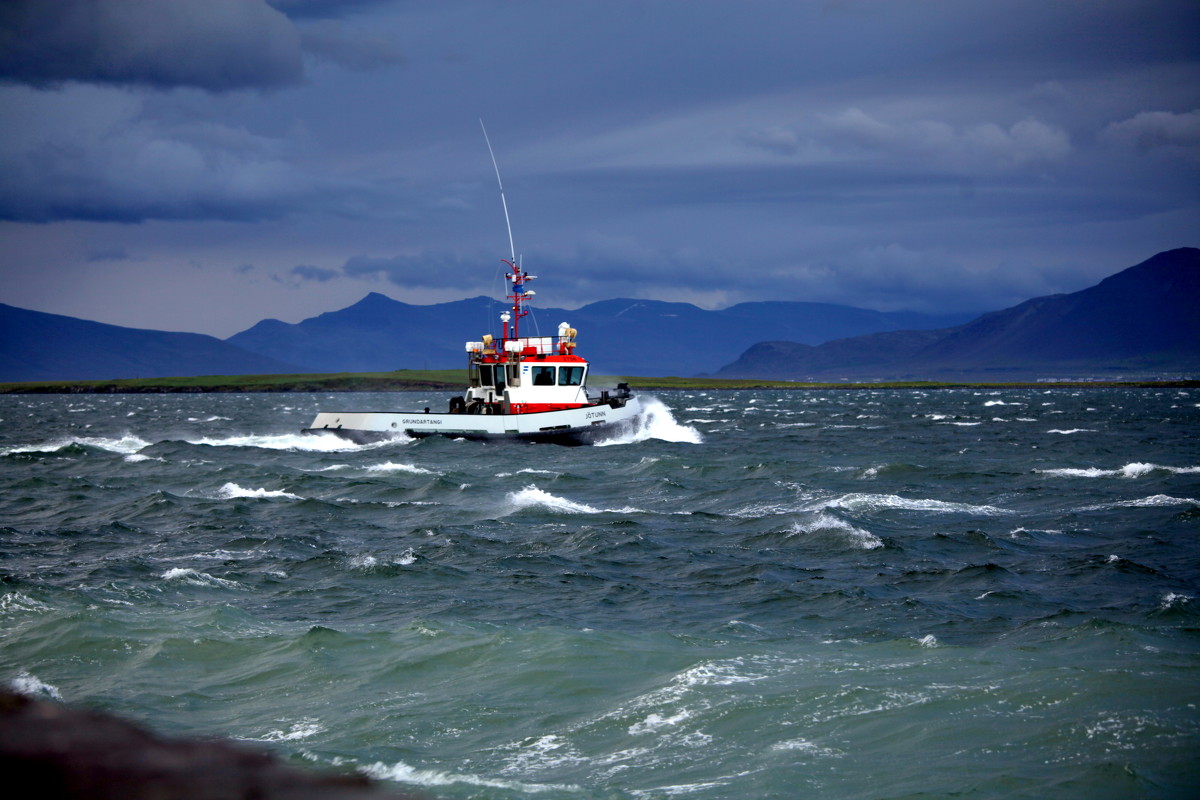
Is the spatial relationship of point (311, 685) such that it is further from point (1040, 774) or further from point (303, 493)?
point (303, 493)

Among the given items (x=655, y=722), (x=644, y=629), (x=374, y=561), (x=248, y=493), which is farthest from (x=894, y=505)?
(x=248, y=493)

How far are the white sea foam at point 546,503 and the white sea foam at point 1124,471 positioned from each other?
1887 cm

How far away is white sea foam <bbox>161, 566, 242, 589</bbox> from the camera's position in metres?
21.0

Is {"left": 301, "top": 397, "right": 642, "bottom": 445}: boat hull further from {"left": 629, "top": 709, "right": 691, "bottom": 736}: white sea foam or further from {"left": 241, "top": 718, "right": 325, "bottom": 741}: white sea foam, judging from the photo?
{"left": 629, "top": 709, "right": 691, "bottom": 736}: white sea foam

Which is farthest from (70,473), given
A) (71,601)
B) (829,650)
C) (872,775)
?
(872,775)

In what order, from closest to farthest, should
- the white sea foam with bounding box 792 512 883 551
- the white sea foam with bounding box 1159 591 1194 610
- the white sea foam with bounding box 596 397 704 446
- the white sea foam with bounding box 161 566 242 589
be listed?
the white sea foam with bounding box 1159 591 1194 610 < the white sea foam with bounding box 161 566 242 589 < the white sea foam with bounding box 792 512 883 551 < the white sea foam with bounding box 596 397 704 446

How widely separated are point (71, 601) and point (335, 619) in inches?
202

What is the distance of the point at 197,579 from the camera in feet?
70.3

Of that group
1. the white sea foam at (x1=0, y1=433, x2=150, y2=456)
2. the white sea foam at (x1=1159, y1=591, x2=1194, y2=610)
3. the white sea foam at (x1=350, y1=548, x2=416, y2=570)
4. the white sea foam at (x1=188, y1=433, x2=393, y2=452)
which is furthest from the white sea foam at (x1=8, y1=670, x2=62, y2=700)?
the white sea foam at (x1=188, y1=433, x2=393, y2=452)

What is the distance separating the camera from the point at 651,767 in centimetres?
1120

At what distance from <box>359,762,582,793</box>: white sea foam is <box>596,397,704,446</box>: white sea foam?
44280 millimetres

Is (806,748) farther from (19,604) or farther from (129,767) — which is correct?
(19,604)

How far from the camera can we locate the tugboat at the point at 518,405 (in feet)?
178

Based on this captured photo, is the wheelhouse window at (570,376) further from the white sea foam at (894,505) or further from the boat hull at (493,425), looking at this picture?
the white sea foam at (894,505)
